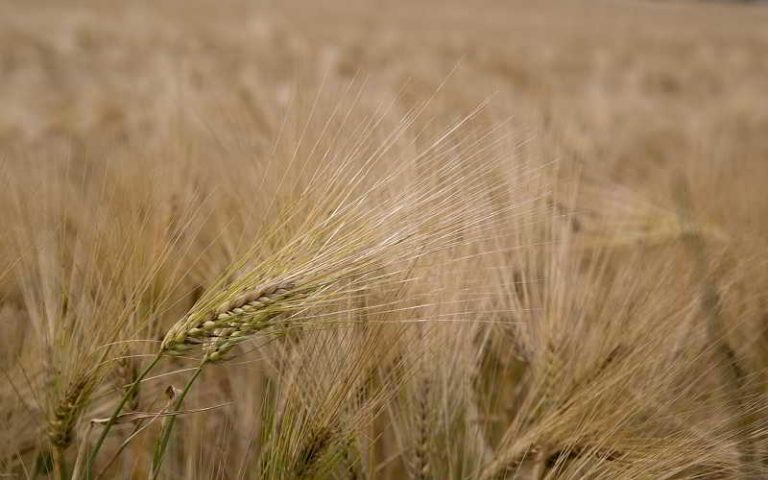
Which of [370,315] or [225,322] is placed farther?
[370,315]

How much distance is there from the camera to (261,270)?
1.90 feet

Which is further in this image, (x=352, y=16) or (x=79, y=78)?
(x=352, y=16)

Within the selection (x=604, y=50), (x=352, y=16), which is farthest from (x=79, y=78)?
(x=352, y=16)

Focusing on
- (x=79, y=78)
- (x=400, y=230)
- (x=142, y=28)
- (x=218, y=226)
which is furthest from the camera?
(x=142, y=28)

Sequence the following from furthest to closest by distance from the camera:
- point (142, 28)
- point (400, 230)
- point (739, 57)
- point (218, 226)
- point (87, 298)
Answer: point (739, 57), point (142, 28), point (218, 226), point (87, 298), point (400, 230)

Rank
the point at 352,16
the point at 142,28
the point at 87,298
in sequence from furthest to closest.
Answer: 1. the point at 352,16
2. the point at 142,28
3. the point at 87,298

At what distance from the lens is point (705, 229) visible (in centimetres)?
119

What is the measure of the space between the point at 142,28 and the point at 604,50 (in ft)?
15.9

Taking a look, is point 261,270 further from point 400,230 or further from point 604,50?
point 604,50

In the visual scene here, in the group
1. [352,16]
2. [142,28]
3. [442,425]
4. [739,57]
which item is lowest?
[442,425]

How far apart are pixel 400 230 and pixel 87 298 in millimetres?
417

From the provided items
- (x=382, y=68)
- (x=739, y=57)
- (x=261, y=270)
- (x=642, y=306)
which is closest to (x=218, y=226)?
(x=261, y=270)

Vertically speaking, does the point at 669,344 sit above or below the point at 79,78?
below

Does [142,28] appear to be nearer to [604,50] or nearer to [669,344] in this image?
[604,50]
